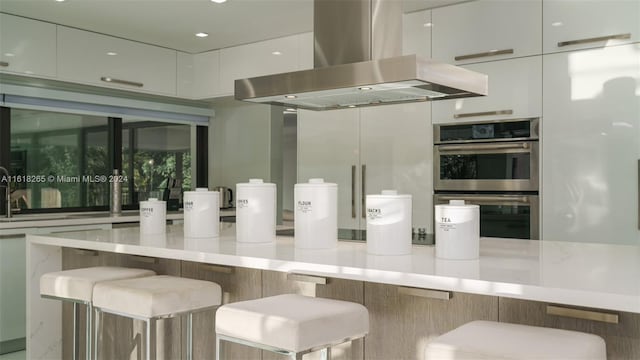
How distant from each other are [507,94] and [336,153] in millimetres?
1365

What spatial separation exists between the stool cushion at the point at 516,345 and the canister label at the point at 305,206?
865mm

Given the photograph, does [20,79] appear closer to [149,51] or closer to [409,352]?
[149,51]

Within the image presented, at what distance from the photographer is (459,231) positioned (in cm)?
196

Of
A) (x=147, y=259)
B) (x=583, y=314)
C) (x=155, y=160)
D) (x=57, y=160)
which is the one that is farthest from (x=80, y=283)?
(x=155, y=160)

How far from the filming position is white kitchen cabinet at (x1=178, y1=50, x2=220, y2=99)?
17.1 ft

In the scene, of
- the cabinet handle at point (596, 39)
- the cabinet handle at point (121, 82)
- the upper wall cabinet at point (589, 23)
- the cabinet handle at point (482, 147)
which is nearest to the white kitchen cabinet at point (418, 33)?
the cabinet handle at point (482, 147)

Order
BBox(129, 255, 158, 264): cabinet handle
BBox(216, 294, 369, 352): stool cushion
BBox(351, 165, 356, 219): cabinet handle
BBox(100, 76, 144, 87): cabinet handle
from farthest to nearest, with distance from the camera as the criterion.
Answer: BBox(100, 76, 144, 87): cabinet handle
BBox(351, 165, 356, 219): cabinet handle
BBox(129, 255, 158, 264): cabinet handle
BBox(216, 294, 369, 352): stool cushion

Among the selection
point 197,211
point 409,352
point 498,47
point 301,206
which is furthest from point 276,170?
point 409,352

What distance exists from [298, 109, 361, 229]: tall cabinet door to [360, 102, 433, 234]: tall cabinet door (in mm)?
86

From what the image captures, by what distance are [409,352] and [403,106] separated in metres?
2.39

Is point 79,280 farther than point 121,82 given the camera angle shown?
No

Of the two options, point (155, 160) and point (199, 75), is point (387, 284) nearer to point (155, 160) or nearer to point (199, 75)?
→ point (199, 75)

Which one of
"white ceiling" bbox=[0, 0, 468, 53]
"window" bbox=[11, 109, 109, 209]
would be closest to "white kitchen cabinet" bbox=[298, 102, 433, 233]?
"white ceiling" bbox=[0, 0, 468, 53]

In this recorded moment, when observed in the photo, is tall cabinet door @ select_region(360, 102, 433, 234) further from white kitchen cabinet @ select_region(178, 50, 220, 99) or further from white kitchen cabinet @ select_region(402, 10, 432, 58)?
white kitchen cabinet @ select_region(178, 50, 220, 99)
